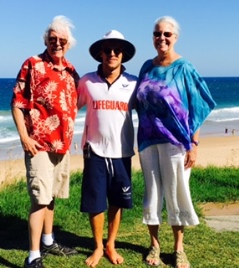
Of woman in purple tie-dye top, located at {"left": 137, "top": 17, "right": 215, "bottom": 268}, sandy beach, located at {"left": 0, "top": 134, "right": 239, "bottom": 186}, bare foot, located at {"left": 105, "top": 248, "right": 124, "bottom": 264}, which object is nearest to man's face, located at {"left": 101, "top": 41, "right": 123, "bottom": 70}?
woman in purple tie-dye top, located at {"left": 137, "top": 17, "right": 215, "bottom": 268}

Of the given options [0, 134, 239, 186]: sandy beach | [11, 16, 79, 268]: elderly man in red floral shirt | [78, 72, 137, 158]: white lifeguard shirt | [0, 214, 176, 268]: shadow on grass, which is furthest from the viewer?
[0, 134, 239, 186]: sandy beach

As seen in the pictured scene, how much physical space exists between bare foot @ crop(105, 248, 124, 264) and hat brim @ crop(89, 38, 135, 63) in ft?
5.92

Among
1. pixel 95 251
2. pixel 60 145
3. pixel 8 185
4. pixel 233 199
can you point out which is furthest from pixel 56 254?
pixel 8 185

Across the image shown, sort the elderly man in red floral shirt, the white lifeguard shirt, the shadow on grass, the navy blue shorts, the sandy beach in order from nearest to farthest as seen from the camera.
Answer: the elderly man in red floral shirt, the white lifeguard shirt, the navy blue shorts, the shadow on grass, the sandy beach

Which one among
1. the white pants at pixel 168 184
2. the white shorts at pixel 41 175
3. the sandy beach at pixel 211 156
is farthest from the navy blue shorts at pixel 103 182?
the sandy beach at pixel 211 156

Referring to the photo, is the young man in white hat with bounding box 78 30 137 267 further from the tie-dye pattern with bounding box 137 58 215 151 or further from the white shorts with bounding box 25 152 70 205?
the white shorts with bounding box 25 152 70 205

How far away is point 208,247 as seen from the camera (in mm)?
4516

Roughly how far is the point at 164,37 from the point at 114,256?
2.06 metres

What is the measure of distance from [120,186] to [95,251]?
2.20ft

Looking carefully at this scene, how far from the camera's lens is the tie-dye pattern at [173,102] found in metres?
3.91

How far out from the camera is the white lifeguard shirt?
4.04 m

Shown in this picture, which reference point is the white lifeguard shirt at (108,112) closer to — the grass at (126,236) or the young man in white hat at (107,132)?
the young man in white hat at (107,132)

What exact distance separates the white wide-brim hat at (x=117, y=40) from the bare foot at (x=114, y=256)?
1813 mm

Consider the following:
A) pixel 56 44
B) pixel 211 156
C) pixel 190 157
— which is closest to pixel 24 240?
pixel 190 157
